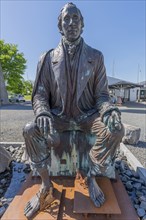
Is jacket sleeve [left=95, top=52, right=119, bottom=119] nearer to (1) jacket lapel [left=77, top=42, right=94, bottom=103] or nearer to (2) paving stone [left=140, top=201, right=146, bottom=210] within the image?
(1) jacket lapel [left=77, top=42, right=94, bottom=103]

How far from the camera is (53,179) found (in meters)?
2.09

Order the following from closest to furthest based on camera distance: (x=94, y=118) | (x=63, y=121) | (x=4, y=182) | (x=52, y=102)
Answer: (x=94, y=118)
(x=63, y=121)
(x=52, y=102)
(x=4, y=182)

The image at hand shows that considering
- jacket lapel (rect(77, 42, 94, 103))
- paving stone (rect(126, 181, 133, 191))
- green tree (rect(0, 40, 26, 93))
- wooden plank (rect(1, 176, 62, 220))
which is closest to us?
wooden plank (rect(1, 176, 62, 220))

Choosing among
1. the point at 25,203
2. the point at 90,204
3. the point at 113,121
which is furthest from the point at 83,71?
the point at 25,203

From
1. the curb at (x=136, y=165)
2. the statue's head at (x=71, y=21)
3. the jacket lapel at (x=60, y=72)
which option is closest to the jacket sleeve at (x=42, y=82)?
the jacket lapel at (x=60, y=72)

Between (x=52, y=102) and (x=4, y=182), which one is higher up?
(x=52, y=102)

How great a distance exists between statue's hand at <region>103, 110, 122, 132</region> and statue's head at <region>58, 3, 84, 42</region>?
94cm

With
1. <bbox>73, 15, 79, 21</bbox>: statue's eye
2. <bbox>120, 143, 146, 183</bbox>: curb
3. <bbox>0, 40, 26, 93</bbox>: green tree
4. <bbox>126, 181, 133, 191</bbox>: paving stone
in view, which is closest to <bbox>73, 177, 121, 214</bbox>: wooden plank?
<bbox>126, 181, 133, 191</bbox>: paving stone

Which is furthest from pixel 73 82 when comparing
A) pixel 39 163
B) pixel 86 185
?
pixel 86 185

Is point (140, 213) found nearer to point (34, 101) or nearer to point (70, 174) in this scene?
point (70, 174)

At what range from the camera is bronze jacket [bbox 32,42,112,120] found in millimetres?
1943

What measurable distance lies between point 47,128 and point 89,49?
3.72 ft

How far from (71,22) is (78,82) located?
2.02ft

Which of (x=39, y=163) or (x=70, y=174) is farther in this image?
(x=70, y=174)
